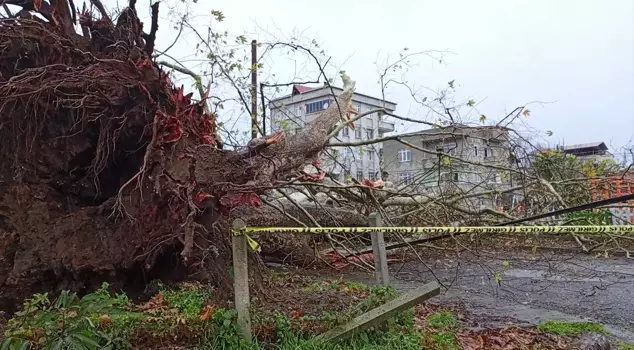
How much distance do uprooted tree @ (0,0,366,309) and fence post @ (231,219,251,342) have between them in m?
0.67

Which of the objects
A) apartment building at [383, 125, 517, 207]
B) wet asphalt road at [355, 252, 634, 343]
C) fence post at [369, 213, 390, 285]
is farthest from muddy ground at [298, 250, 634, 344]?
apartment building at [383, 125, 517, 207]

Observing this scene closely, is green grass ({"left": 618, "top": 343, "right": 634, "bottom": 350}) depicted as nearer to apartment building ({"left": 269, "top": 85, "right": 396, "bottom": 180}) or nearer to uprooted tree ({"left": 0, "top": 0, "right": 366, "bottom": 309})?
uprooted tree ({"left": 0, "top": 0, "right": 366, "bottom": 309})

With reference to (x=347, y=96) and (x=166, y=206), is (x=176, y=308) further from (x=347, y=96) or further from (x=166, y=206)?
(x=347, y=96)

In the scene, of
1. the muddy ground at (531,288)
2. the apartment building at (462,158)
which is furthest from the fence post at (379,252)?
the apartment building at (462,158)

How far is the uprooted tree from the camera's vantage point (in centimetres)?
388

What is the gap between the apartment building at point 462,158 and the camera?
6715 millimetres

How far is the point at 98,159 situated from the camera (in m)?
4.06

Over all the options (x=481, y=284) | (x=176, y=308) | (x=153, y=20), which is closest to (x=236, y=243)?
(x=176, y=308)

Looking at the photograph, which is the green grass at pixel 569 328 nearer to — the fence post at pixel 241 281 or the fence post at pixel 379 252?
the fence post at pixel 379 252

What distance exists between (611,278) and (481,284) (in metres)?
1.86

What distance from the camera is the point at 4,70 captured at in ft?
13.7

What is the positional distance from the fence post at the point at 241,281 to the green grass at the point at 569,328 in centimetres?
233

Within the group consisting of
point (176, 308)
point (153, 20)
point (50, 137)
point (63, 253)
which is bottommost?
point (176, 308)

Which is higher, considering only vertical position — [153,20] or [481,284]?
[153,20]
